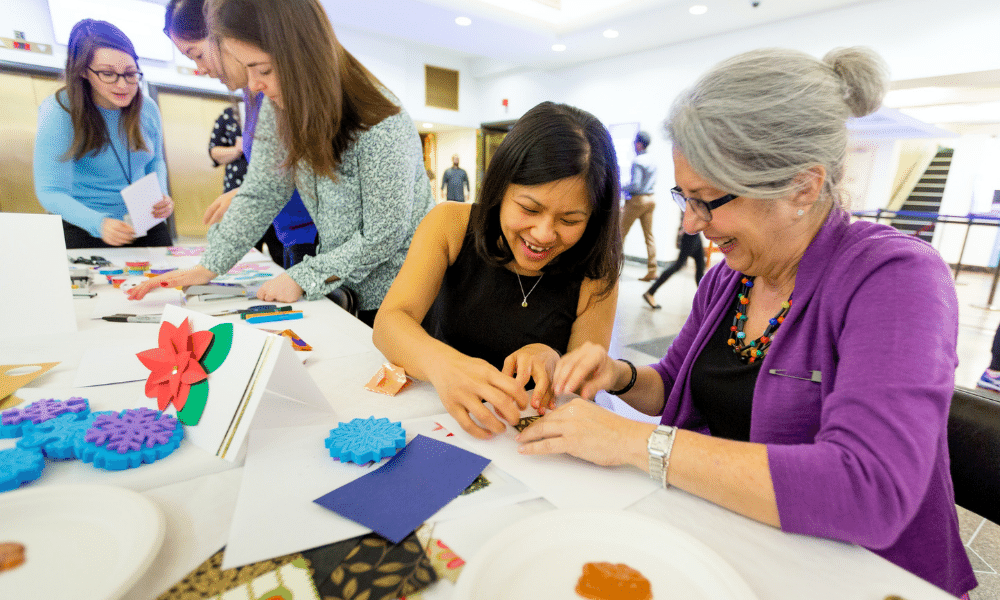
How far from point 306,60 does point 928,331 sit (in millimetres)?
1505

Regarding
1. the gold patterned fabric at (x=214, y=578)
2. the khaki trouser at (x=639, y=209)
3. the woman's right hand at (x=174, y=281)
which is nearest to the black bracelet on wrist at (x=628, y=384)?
the gold patterned fabric at (x=214, y=578)

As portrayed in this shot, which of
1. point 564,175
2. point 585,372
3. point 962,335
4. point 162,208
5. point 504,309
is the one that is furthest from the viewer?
point 962,335

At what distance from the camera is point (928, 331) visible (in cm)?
65

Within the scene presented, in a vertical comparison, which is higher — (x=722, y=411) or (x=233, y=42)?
(x=233, y=42)

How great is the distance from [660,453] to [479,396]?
0.31 m

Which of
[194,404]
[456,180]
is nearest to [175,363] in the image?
[194,404]

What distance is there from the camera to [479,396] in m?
0.84

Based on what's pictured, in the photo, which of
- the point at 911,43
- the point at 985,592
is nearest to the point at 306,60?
the point at 985,592

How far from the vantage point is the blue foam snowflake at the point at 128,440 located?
677 millimetres

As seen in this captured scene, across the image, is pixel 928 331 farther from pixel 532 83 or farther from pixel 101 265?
pixel 532 83

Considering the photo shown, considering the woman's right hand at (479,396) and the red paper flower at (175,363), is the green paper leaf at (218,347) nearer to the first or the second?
the red paper flower at (175,363)

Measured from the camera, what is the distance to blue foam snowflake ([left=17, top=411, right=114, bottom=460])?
0.68m

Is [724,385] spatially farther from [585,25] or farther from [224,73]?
[585,25]

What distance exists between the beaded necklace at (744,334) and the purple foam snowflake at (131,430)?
1028 mm
